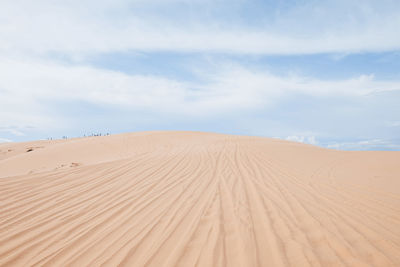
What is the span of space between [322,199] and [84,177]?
5387mm

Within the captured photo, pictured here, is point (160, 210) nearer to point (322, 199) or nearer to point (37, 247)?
point (37, 247)

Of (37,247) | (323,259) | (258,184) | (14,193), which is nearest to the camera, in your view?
(323,259)

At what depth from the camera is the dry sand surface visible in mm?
2795

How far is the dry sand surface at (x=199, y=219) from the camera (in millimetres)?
2795

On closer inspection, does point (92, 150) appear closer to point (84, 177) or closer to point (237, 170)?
point (84, 177)

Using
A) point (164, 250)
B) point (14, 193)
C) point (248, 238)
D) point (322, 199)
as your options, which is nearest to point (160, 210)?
point (164, 250)

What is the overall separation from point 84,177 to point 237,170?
13.1ft

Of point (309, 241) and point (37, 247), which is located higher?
point (309, 241)

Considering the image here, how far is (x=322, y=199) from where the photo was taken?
15.6ft

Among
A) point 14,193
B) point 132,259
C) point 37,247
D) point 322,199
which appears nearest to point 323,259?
point 132,259

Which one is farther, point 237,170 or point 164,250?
point 237,170

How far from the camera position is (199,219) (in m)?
3.77

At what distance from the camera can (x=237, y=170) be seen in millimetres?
7445

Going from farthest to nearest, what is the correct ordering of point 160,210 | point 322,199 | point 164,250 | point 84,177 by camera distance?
point 84,177, point 322,199, point 160,210, point 164,250
